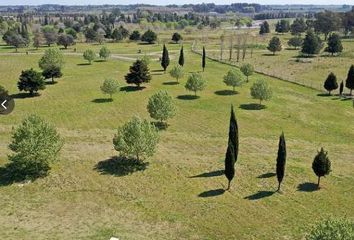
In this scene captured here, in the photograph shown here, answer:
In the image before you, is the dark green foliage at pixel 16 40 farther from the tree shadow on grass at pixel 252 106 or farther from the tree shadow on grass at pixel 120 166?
the tree shadow on grass at pixel 120 166

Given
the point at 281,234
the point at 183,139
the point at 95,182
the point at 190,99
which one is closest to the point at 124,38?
the point at 190,99

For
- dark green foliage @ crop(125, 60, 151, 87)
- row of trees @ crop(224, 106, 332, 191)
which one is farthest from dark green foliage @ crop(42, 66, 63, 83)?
row of trees @ crop(224, 106, 332, 191)

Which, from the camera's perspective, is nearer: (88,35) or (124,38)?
(88,35)

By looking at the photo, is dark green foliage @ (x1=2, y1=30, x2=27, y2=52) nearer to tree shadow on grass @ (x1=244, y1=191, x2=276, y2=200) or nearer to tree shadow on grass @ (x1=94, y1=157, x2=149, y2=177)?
tree shadow on grass @ (x1=94, y1=157, x2=149, y2=177)

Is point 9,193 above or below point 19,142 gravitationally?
below

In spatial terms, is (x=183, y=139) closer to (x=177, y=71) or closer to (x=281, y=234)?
(x=281, y=234)

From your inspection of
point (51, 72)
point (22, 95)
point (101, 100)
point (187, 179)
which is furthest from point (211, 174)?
point (51, 72)

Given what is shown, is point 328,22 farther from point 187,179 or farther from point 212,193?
point 212,193
